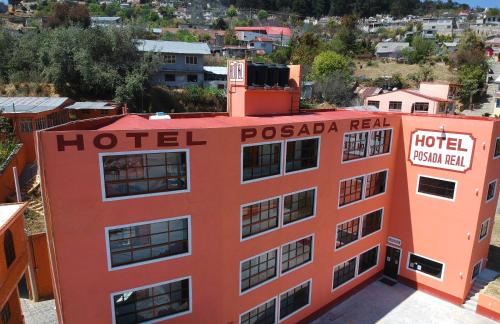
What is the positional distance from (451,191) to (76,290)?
21.5 m

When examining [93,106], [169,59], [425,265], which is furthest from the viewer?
[169,59]

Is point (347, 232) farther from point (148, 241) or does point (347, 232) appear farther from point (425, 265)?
point (148, 241)

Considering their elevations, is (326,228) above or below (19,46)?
below

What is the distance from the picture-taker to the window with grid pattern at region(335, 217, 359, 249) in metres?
21.1

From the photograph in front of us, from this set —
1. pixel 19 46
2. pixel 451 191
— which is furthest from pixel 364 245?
pixel 19 46

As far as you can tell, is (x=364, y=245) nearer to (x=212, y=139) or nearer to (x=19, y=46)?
(x=212, y=139)

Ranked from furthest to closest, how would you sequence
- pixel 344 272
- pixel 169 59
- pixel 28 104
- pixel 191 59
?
pixel 191 59
pixel 169 59
pixel 28 104
pixel 344 272

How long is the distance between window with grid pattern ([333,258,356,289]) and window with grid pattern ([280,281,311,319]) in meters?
2.65

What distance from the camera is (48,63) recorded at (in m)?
41.2

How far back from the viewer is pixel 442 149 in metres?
21.6

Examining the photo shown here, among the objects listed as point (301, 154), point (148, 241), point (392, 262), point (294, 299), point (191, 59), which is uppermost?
point (191, 59)

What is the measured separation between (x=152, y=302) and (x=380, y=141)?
16693 mm

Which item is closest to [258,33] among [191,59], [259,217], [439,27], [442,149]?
[191,59]

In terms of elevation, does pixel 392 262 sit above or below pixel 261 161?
below
